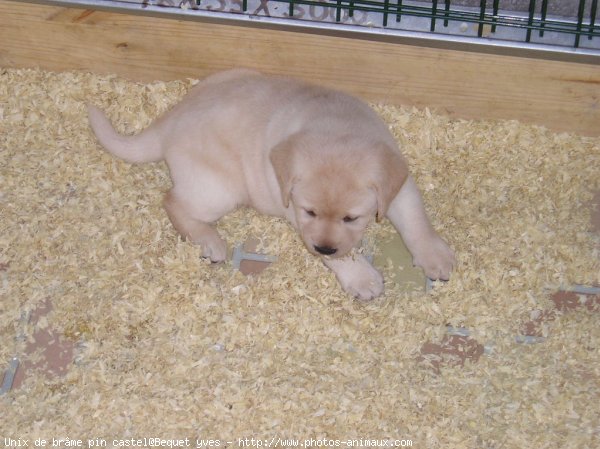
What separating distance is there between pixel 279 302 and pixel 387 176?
0.80 m

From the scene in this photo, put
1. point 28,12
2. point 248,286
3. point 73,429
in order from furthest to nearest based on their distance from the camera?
point 28,12 < point 248,286 < point 73,429

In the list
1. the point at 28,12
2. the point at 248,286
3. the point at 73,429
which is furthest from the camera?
the point at 28,12

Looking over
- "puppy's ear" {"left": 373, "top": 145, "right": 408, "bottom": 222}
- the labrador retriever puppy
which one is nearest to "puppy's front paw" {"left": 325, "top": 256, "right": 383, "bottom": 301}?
the labrador retriever puppy

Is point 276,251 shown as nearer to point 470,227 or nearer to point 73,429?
point 470,227

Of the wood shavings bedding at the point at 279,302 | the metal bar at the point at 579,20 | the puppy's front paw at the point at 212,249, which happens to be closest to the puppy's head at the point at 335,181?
the wood shavings bedding at the point at 279,302

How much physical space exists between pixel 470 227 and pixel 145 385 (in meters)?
1.67

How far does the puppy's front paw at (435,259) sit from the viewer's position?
12.6 feet

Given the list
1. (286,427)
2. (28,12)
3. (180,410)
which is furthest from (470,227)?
(28,12)

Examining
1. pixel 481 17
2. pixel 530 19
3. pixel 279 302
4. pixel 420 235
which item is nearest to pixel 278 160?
pixel 279 302

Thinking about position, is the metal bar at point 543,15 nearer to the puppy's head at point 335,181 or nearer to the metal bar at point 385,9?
the metal bar at point 385,9

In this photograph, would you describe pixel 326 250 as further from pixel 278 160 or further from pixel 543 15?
A: pixel 543 15

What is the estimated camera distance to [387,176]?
3.36m

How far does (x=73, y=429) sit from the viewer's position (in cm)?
336

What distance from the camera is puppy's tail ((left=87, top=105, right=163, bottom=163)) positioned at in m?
4.02
